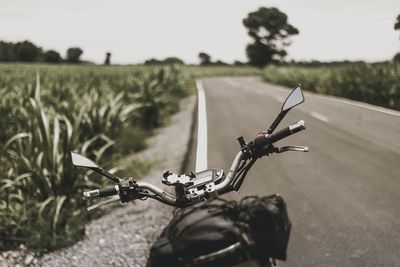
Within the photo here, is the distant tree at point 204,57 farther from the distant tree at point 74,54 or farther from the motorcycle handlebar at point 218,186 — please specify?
the motorcycle handlebar at point 218,186

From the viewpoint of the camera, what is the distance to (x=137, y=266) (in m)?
3.97

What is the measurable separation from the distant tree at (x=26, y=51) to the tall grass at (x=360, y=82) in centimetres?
7688

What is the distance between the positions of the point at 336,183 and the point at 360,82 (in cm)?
1285

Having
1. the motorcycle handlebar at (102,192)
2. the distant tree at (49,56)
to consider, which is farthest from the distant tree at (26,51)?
the motorcycle handlebar at (102,192)

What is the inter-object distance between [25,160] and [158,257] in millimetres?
4284

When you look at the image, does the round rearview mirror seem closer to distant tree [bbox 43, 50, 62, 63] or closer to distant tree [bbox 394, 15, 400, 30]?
distant tree [bbox 394, 15, 400, 30]

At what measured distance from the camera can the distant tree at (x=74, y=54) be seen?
50078 millimetres

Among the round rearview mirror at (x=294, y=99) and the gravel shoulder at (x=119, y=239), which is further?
the gravel shoulder at (x=119, y=239)

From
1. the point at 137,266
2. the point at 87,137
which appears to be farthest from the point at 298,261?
the point at 87,137

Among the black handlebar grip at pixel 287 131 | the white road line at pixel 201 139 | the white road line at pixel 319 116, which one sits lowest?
the white road line at pixel 201 139

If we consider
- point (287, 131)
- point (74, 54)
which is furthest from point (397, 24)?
point (74, 54)

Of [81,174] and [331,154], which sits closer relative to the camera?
[81,174]

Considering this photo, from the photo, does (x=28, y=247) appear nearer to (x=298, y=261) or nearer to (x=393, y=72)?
(x=298, y=261)

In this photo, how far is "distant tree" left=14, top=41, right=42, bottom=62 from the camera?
9136 centimetres
